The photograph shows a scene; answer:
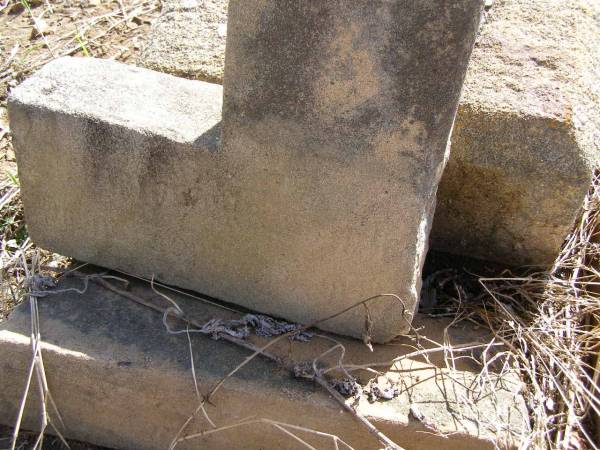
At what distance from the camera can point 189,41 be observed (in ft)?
8.77

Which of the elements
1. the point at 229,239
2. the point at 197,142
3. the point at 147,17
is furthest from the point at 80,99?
the point at 147,17

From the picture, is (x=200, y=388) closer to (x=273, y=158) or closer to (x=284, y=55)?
(x=273, y=158)

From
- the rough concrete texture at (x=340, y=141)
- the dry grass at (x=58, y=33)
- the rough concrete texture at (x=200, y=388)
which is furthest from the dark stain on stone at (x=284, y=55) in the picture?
the dry grass at (x=58, y=33)

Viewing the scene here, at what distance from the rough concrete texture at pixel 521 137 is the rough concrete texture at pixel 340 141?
34cm

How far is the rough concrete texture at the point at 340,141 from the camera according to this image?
1.73 meters

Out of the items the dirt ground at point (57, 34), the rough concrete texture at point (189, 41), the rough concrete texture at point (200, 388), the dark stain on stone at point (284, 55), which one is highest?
the dark stain on stone at point (284, 55)

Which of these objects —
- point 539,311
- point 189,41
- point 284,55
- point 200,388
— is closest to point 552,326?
point 539,311

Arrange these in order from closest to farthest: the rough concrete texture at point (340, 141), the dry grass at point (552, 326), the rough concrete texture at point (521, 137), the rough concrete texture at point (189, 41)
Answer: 1. the rough concrete texture at point (340, 141)
2. the dry grass at point (552, 326)
3. the rough concrete texture at point (521, 137)
4. the rough concrete texture at point (189, 41)

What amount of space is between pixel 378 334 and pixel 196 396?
510 mm

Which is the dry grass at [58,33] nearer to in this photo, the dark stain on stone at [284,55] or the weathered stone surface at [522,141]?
the dark stain on stone at [284,55]

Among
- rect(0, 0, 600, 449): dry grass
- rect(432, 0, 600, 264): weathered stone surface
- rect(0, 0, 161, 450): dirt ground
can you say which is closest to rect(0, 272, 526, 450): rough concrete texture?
rect(0, 0, 600, 449): dry grass

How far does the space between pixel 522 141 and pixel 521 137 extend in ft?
0.04

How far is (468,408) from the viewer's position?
A: 2.01 metres

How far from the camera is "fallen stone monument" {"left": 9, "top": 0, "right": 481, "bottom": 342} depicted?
1.75 m
